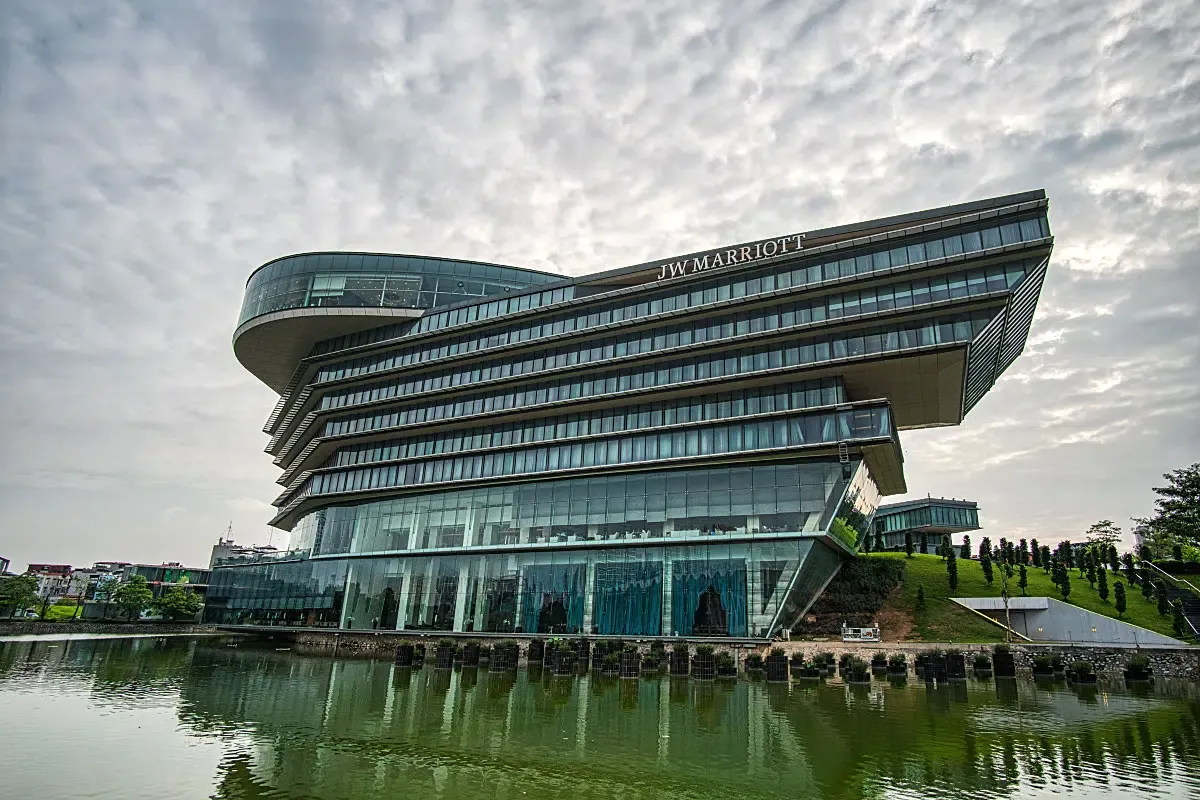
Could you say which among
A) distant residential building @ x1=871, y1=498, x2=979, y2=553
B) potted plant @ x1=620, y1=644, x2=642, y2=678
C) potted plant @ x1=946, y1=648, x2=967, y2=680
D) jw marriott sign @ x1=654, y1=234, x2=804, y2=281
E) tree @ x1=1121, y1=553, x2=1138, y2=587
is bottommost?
potted plant @ x1=620, y1=644, x2=642, y2=678

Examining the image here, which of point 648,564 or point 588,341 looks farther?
point 588,341

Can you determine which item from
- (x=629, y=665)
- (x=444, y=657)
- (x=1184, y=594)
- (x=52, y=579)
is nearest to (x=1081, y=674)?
(x=629, y=665)

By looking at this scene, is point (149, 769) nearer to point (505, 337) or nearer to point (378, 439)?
point (505, 337)

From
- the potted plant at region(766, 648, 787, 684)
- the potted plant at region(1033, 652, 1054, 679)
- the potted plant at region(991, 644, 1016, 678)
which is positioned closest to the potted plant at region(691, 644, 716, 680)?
the potted plant at region(766, 648, 787, 684)

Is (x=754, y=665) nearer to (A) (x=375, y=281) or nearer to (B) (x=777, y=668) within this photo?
(B) (x=777, y=668)

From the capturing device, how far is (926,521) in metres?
110

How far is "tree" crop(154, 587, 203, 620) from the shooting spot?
362 feet

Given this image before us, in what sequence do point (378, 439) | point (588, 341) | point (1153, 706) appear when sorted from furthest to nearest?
point (378, 439) → point (588, 341) → point (1153, 706)

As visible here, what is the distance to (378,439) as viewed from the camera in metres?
78.7

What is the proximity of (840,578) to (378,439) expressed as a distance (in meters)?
49.5

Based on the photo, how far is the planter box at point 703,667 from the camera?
41.3 metres

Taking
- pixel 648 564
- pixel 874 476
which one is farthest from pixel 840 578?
pixel 648 564

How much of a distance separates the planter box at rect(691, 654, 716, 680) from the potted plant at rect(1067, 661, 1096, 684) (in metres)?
19.5

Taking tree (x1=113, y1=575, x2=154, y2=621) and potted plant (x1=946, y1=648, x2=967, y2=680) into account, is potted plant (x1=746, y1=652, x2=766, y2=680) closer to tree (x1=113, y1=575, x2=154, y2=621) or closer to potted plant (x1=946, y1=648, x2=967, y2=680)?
potted plant (x1=946, y1=648, x2=967, y2=680)
